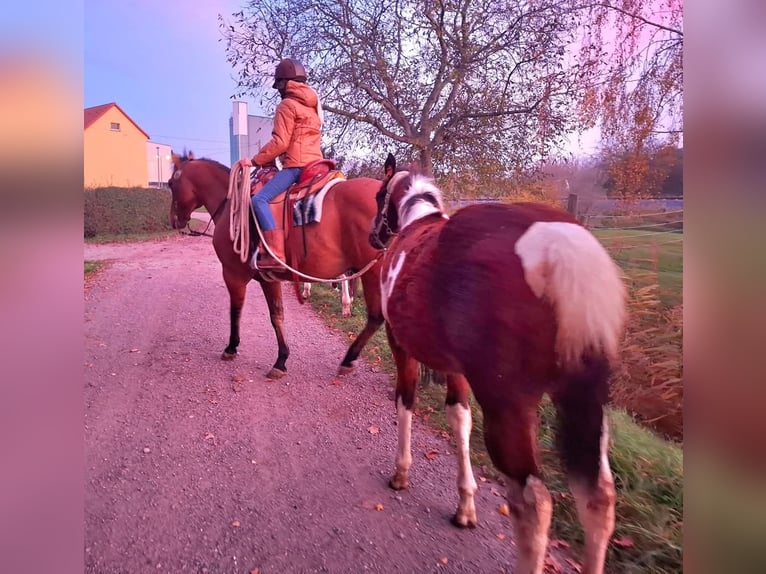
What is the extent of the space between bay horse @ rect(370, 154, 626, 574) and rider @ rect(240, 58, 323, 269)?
7.95 feet

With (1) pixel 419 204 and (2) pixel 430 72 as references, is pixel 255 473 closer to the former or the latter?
(1) pixel 419 204

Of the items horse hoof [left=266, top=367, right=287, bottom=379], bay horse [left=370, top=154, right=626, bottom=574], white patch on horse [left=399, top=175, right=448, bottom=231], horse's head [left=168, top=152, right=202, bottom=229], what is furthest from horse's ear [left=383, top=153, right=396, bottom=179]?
horse's head [left=168, top=152, right=202, bottom=229]

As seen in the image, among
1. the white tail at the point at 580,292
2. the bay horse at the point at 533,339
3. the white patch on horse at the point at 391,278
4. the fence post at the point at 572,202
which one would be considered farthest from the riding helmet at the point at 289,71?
the white tail at the point at 580,292

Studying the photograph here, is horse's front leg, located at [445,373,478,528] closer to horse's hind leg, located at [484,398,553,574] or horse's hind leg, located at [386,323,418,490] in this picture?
horse's hind leg, located at [386,323,418,490]

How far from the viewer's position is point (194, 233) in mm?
5164

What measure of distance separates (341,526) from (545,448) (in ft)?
4.14

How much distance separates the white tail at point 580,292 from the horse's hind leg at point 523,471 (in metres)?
0.27

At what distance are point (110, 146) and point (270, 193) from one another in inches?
79.2

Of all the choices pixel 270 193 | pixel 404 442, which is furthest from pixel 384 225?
pixel 270 193

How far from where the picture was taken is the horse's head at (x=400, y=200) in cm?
261

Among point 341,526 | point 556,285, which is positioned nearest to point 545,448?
point 341,526

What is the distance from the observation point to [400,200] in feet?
9.01

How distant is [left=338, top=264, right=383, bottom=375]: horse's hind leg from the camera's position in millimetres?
4035
